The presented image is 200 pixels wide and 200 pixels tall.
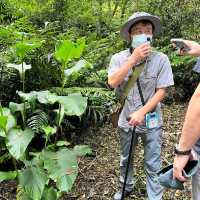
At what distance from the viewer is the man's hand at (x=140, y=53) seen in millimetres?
3646

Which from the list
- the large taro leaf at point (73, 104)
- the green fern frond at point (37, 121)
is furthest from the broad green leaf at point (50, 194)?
the large taro leaf at point (73, 104)

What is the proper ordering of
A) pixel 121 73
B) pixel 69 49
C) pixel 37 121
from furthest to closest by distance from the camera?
1. pixel 37 121
2. pixel 69 49
3. pixel 121 73

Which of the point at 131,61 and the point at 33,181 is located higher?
the point at 131,61

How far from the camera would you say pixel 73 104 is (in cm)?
387

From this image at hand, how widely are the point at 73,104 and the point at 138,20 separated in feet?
2.93

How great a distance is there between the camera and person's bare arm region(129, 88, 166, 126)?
3.79 metres

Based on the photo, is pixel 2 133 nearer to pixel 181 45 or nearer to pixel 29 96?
pixel 29 96

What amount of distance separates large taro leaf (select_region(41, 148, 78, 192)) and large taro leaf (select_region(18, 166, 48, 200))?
0.33ft

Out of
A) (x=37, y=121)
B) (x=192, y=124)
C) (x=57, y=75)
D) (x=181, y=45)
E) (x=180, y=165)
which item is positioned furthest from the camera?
(x=57, y=75)

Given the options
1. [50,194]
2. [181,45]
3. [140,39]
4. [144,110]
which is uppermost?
[181,45]

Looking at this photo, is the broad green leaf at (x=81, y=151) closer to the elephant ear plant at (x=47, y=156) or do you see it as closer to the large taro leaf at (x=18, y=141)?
the elephant ear plant at (x=47, y=156)

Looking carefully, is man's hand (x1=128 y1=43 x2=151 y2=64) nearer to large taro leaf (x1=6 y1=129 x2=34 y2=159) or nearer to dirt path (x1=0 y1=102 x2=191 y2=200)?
large taro leaf (x1=6 y1=129 x2=34 y2=159)

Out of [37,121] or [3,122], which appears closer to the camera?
[3,122]

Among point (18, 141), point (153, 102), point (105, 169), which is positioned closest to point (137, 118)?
point (153, 102)
